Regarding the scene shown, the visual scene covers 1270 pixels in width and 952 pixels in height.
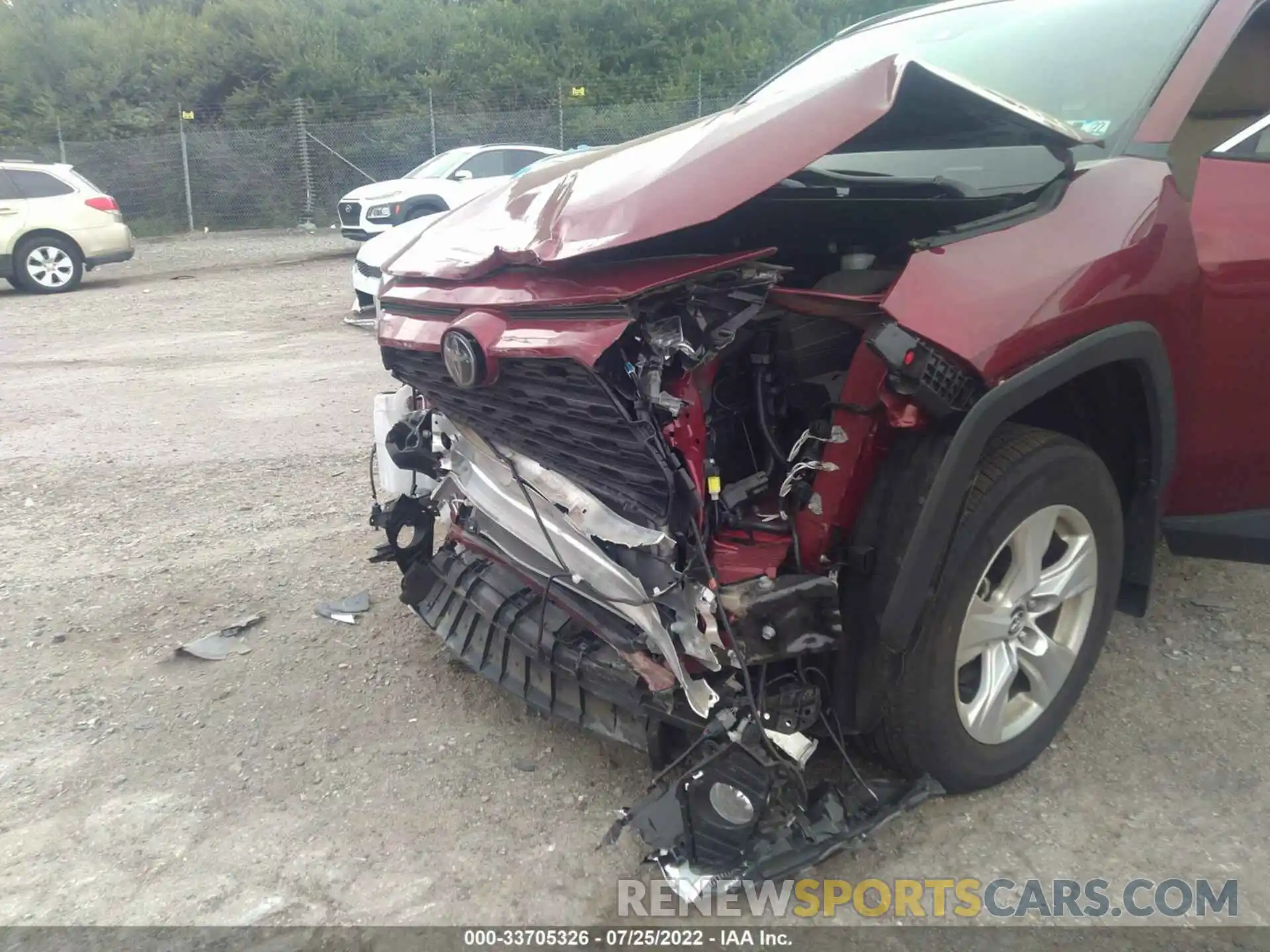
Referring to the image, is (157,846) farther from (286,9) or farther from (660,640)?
(286,9)

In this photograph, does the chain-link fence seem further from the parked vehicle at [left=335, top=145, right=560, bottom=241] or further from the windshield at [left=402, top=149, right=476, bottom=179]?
the windshield at [left=402, top=149, right=476, bottom=179]

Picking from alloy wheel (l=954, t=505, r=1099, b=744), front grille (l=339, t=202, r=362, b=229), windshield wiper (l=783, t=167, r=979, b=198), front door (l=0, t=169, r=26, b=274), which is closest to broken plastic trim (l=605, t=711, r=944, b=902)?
alloy wheel (l=954, t=505, r=1099, b=744)

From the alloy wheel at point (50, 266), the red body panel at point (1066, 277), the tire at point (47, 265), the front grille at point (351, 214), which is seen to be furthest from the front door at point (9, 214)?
the red body panel at point (1066, 277)

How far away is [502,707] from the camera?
121 inches

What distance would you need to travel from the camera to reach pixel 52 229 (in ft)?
41.7

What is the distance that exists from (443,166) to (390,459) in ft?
43.3

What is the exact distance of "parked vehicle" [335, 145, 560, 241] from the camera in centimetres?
1448

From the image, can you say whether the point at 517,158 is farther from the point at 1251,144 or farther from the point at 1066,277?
the point at 1066,277

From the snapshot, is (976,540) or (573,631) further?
(573,631)

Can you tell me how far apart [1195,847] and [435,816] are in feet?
6.33

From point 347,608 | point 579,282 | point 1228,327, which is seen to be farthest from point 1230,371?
point 347,608

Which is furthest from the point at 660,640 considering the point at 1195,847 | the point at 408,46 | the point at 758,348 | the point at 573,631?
the point at 408,46

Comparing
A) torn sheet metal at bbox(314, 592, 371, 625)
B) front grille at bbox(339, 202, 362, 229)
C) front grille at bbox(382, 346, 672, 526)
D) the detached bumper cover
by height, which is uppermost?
front grille at bbox(339, 202, 362, 229)

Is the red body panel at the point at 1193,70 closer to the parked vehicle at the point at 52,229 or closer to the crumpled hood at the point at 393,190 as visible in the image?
the crumpled hood at the point at 393,190
